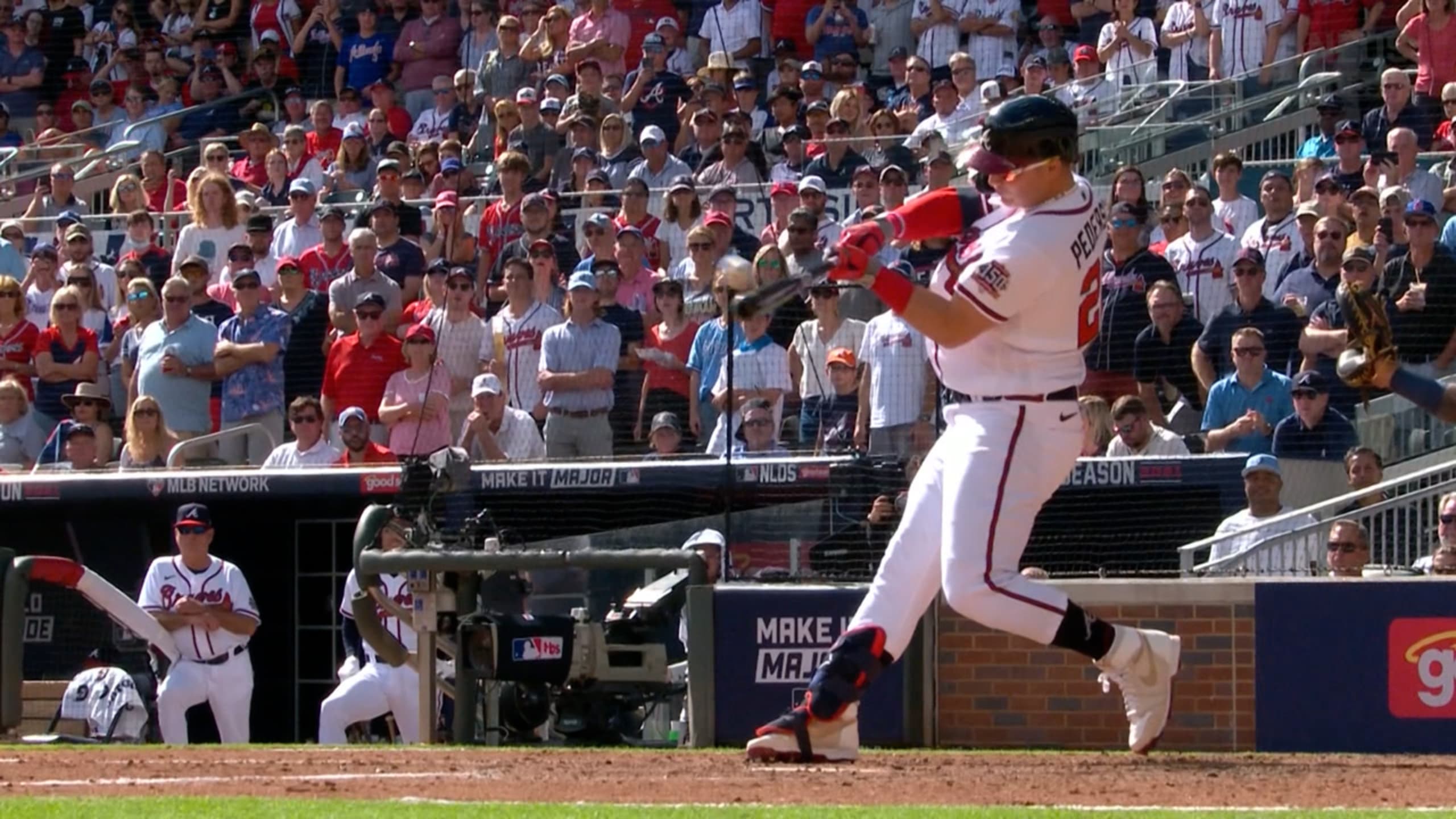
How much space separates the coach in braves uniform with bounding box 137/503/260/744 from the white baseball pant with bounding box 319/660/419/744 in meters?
0.66

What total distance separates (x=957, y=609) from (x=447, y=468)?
424 centimetres

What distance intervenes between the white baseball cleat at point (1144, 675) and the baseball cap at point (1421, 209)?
194 inches

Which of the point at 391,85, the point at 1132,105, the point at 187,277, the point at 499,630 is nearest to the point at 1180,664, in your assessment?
the point at 499,630

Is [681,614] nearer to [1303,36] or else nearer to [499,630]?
[499,630]

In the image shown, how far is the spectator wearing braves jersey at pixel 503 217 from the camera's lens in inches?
557

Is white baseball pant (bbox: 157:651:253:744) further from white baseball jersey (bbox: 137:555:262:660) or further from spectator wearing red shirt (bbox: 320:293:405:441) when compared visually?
spectator wearing red shirt (bbox: 320:293:405:441)

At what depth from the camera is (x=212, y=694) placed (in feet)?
35.7

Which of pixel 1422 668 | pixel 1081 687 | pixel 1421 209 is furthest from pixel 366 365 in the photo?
pixel 1422 668

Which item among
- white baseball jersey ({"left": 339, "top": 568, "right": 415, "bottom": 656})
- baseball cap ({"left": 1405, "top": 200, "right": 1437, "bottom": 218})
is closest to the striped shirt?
white baseball jersey ({"left": 339, "top": 568, "right": 415, "bottom": 656})

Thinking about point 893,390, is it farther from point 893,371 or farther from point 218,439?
point 218,439

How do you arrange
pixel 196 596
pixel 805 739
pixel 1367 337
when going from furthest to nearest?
pixel 196 596
pixel 805 739
pixel 1367 337

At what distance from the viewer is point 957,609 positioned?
598cm

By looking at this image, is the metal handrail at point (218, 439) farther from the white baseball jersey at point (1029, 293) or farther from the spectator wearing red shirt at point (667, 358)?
the white baseball jersey at point (1029, 293)

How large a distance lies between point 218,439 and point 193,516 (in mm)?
1536
